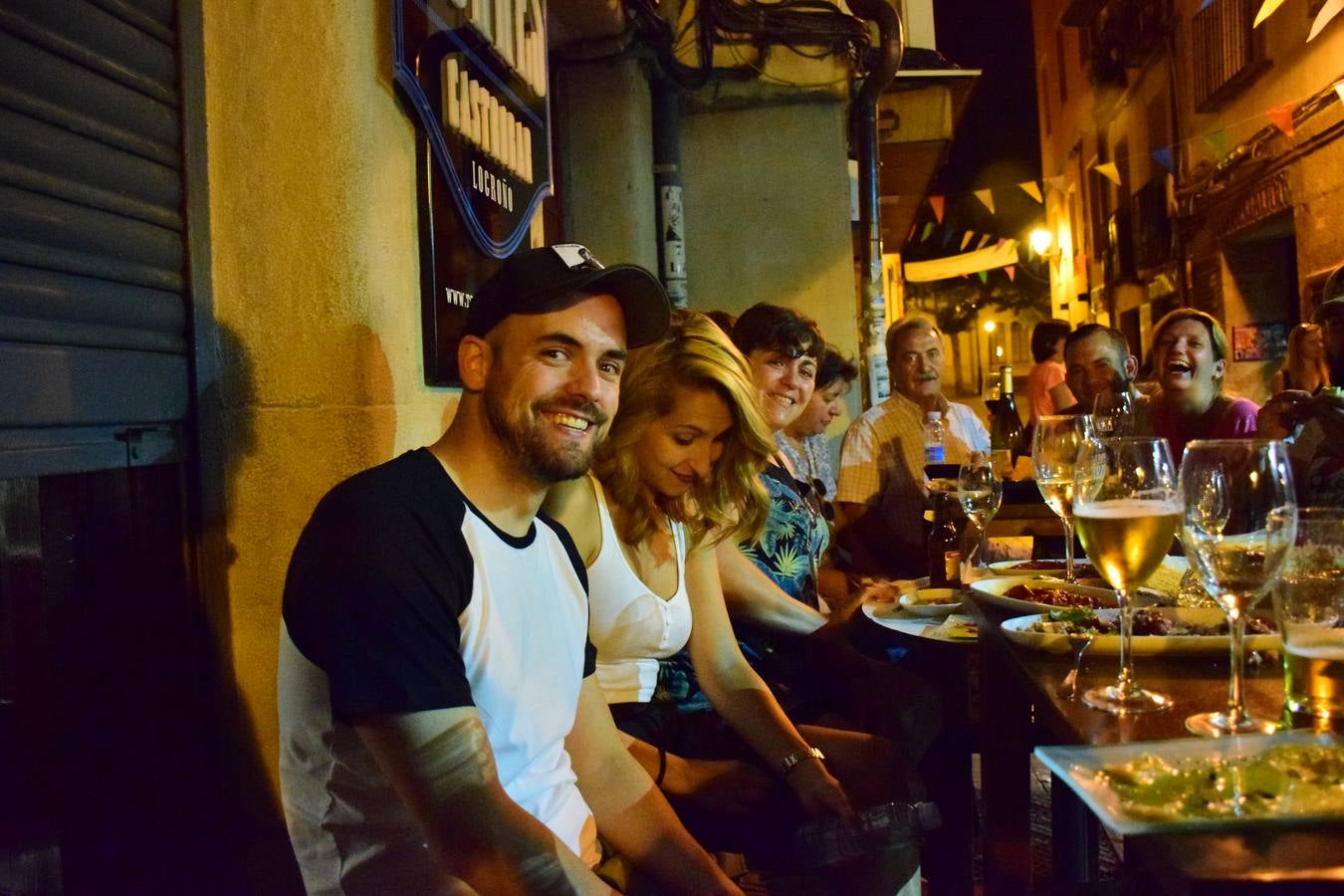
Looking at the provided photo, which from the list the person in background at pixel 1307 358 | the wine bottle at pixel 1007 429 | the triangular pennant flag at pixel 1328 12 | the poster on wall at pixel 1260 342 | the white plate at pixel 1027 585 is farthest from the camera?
the poster on wall at pixel 1260 342

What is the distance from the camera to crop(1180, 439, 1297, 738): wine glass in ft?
3.84

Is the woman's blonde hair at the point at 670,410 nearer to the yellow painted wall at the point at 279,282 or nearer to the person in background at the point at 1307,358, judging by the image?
the yellow painted wall at the point at 279,282

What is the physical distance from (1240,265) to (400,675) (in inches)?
468

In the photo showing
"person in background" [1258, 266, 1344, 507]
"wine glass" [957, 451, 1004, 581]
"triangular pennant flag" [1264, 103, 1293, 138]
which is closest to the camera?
"wine glass" [957, 451, 1004, 581]

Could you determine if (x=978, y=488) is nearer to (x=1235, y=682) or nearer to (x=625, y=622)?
(x=625, y=622)

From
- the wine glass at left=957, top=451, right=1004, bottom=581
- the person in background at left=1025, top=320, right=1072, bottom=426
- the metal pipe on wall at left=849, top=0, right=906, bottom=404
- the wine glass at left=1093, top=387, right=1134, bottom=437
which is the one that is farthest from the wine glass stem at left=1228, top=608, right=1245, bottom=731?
the metal pipe on wall at left=849, top=0, right=906, bottom=404

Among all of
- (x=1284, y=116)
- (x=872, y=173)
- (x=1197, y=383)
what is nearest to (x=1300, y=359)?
(x=1197, y=383)

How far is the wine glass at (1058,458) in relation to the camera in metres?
2.22

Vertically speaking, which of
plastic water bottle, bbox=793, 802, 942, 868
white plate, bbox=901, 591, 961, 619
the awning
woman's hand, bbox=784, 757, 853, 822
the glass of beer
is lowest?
plastic water bottle, bbox=793, 802, 942, 868

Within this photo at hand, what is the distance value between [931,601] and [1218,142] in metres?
10.3

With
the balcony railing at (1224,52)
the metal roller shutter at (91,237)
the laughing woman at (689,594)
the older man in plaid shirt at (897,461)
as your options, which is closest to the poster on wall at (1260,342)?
the balcony railing at (1224,52)

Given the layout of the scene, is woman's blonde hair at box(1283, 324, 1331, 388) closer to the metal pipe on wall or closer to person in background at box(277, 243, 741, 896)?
the metal pipe on wall

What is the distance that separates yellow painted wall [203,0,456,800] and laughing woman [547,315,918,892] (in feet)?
2.38

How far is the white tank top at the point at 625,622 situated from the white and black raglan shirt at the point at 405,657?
34 cm
